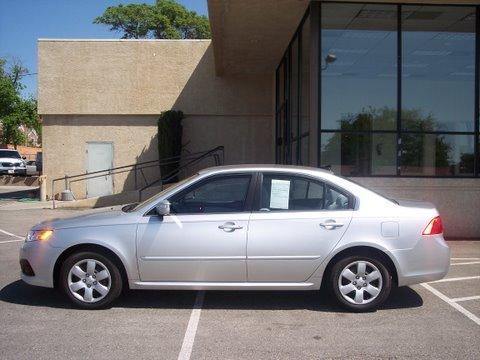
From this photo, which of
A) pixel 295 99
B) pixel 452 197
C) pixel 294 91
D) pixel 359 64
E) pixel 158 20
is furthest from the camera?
pixel 158 20

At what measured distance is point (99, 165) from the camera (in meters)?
19.5

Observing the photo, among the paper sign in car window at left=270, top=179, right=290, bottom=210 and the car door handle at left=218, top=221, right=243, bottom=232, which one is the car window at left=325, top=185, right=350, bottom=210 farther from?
the car door handle at left=218, top=221, right=243, bottom=232

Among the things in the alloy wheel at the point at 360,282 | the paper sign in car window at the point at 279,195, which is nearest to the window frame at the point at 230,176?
the paper sign in car window at the point at 279,195

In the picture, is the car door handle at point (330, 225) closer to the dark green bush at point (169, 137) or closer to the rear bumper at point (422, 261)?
the rear bumper at point (422, 261)

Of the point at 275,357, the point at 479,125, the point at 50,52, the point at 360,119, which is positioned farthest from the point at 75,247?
the point at 50,52

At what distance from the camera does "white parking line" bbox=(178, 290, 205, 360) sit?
4.60 metres

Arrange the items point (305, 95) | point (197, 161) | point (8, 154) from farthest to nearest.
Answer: point (8, 154) < point (197, 161) < point (305, 95)

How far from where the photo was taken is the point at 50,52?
1917 cm

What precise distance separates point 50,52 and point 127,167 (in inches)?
194

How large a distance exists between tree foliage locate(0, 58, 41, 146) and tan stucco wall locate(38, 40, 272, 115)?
83.0ft

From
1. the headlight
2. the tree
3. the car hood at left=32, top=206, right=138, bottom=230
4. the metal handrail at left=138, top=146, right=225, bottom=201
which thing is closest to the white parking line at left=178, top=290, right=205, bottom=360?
the car hood at left=32, top=206, right=138, bottom=230

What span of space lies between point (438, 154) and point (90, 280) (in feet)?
25.0

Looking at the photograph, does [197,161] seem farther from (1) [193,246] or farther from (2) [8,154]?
(2) [8,154]

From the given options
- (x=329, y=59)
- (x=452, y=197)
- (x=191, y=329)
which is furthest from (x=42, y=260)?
(x=452, y=197)
